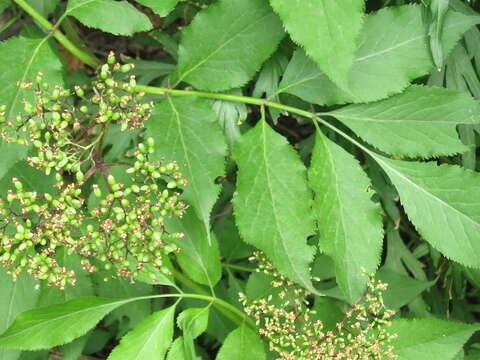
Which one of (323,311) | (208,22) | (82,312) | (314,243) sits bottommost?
(323,311)

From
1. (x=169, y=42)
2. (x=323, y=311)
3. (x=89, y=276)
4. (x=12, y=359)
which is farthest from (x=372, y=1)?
(x=12, y=359)

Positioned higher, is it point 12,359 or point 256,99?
point 256,99

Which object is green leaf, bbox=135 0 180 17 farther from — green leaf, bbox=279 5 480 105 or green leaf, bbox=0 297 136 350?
green leaf, bbox=0 297 136 350

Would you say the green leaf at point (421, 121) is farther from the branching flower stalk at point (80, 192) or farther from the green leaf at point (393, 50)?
the branching flower stalk at point (80, 192)

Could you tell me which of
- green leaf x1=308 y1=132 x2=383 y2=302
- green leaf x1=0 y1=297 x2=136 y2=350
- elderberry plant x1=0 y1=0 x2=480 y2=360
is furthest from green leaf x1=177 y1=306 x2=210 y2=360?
green leaf x1=308 y1=132 x2=383 y2=302

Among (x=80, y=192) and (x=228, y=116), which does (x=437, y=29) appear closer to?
(x=228, y=116)

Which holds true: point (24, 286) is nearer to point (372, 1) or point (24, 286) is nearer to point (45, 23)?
point (45, 23)

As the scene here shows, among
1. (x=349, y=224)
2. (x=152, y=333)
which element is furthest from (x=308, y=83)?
(x=152, y=333)
